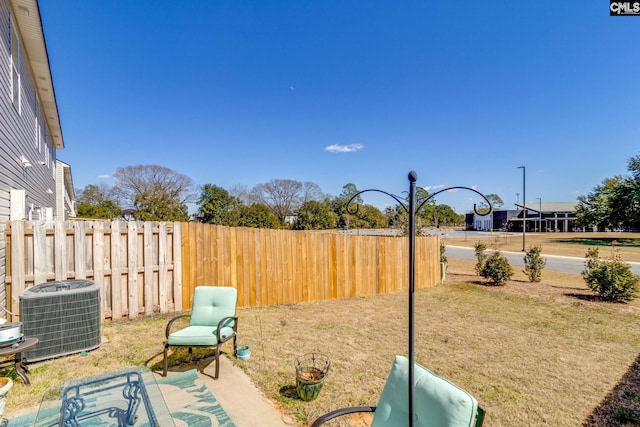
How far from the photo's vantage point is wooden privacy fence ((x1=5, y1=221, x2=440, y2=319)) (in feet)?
16.0

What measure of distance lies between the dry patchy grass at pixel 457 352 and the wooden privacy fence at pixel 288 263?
462mm

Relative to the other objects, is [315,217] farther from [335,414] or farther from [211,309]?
[335,414]

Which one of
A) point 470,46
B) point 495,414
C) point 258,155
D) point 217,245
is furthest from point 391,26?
point 258,155

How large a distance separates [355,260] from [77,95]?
17894mm

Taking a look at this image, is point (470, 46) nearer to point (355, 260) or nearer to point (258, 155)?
point (355, 260)

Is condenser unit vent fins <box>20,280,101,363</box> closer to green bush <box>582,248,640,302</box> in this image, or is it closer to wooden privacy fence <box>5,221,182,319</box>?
wooden privacy fence <box>5,221,182,319</box>

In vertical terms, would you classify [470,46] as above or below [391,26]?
below

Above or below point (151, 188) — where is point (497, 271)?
below

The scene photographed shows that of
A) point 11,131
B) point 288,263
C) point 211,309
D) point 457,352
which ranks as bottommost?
point 457,352

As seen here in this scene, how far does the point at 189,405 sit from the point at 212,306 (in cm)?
155

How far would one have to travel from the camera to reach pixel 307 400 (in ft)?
10.2

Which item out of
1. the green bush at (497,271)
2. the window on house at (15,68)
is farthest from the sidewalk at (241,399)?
the green bush at (497,271)

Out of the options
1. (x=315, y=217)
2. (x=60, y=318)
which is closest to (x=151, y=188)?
(x=315, y=217)

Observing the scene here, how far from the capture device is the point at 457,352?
4.49 m
